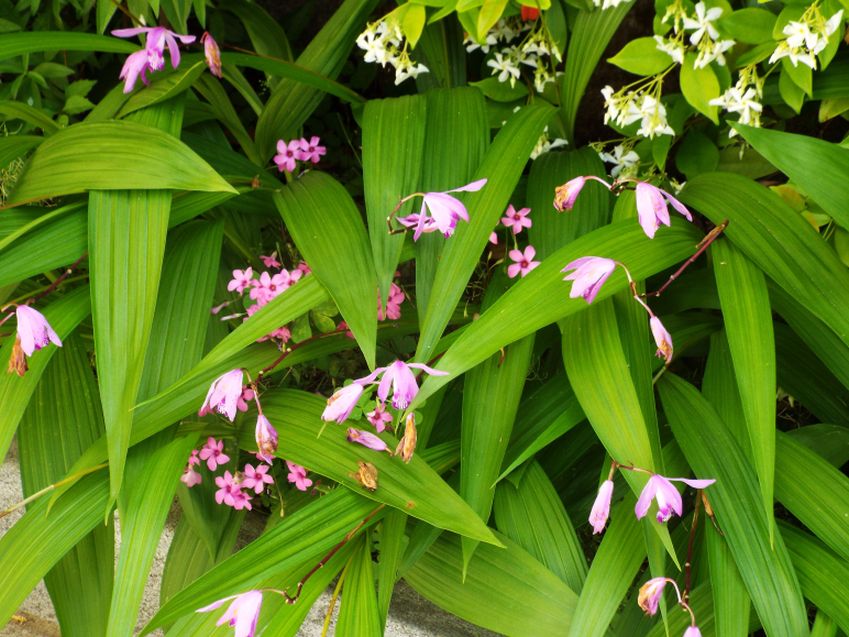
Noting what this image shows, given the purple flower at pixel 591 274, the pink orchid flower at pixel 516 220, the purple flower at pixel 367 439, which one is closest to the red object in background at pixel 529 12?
the pink orchid flower at pixel 516 220

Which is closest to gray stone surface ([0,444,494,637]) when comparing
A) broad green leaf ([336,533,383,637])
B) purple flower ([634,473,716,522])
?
broad green leaf ([336,533,383,637])

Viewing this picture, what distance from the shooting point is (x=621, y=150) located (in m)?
1.28

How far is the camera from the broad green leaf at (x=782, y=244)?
0.91m

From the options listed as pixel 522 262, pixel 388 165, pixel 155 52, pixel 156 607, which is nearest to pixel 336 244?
pixel 388 165

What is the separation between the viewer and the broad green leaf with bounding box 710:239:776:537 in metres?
0.86

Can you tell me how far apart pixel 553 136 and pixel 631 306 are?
40cm

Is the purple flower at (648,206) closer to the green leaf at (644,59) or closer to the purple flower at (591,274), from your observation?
the purple flower at (591,274)

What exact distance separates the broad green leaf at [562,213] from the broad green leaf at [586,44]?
10 cm

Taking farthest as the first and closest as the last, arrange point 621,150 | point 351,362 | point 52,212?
1. point 351,362
2. point 621,150
3. point 52,212

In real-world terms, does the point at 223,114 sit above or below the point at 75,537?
above

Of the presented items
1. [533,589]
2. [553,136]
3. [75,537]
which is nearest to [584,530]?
[533,589]

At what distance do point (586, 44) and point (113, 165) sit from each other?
0.65 m

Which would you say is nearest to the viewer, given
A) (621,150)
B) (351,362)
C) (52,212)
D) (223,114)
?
(52,212)

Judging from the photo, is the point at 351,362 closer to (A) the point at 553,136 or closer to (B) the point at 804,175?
(A) the point at 553,136
